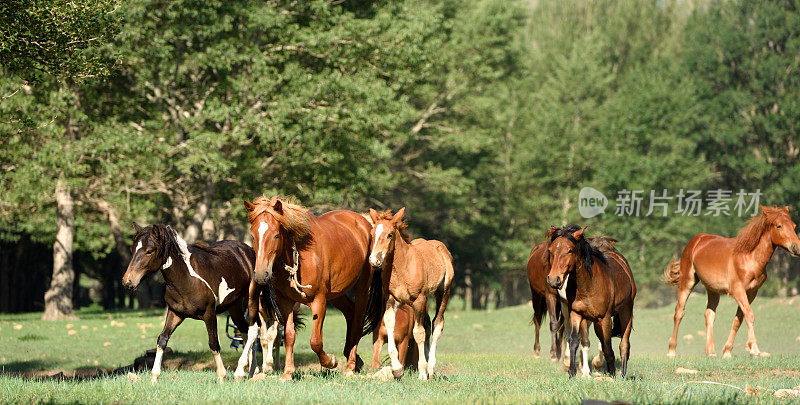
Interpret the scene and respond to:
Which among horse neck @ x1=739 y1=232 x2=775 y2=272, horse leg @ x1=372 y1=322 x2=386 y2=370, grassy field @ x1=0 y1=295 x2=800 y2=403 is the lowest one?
grassy field @ x1=0 y1=295 x2=800 y2=403

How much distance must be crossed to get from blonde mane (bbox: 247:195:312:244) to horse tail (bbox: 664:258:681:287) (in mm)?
13202

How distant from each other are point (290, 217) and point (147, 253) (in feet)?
6.99

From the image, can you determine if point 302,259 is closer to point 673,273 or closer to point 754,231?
point 754,231

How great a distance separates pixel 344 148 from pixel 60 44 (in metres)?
17.4

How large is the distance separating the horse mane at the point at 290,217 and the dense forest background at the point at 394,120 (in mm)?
6658

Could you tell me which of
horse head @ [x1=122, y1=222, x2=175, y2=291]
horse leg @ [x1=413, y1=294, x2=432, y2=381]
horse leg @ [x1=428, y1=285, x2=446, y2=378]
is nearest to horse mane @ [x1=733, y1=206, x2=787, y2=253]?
horse leg @ [x1=428, y1=285, x2=446, y2=378]

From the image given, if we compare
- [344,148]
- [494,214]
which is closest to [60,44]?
[344,148]

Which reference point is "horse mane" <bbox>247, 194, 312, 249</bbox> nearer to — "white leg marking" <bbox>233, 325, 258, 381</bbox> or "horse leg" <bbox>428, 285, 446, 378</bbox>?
"white leg marking" <bbox>233, 325, 258, 381</bbox>

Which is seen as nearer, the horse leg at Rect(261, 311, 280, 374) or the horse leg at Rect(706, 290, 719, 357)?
the horse leg at Rect(261, 311, 280, 374)

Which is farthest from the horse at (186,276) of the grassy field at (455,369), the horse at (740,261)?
the horse at (740,261)

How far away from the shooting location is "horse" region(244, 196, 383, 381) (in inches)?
433

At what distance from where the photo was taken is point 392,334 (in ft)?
38.3

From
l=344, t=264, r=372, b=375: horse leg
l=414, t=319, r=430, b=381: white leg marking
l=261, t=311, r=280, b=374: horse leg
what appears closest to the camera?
l=261, t=311, r=280, b=374: horse leg

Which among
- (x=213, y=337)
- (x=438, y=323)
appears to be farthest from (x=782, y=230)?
(x=213, y=337)
